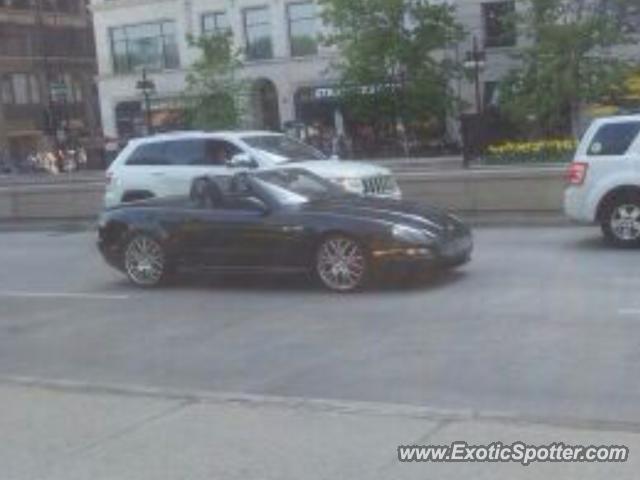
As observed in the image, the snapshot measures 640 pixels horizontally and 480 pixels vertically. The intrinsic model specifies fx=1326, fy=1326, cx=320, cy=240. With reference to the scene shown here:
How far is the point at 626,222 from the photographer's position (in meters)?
15.6

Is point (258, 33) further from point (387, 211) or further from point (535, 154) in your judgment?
point (387, 211)

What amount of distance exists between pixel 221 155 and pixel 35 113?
64975 millimetres

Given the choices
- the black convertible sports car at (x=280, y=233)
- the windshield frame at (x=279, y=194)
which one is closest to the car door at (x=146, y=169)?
the black convertible sports car at (x=280, y=233)

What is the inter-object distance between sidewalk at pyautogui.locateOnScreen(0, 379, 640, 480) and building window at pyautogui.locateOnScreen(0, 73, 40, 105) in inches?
2987

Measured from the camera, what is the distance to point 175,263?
14844 mm

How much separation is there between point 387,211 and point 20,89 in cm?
7244

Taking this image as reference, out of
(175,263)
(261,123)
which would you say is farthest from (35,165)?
(175,263)

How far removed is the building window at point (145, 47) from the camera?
208 feet

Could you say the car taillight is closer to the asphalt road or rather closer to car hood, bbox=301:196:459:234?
the asphalt road

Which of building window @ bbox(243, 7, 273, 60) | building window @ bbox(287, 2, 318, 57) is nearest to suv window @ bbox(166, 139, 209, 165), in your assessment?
building window @ bbox(287, 2, 318, 57)

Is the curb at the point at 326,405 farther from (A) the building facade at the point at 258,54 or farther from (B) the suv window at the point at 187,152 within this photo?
(A) the building facade at the point at 258,54

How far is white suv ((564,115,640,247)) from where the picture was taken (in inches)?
616

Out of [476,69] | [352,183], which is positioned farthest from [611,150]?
[476,69]

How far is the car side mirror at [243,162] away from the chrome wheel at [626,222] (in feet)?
19.4
